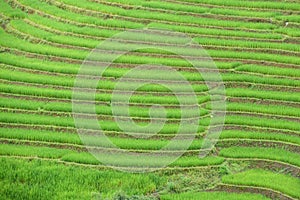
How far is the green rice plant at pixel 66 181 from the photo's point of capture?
18.3m

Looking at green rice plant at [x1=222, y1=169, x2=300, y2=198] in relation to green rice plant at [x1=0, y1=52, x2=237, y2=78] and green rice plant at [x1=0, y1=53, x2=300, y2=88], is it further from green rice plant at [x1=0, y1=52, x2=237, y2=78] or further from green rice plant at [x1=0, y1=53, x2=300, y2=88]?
green rice plant at [x1=0, y1=52, x2=237, y2=78]

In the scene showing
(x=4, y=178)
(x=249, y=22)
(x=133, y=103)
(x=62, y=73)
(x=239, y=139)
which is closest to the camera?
(x=4, y=178)

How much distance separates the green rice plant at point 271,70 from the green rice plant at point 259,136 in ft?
11.2

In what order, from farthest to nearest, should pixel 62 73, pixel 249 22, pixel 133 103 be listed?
pixel 249 22 → pixel 62 73 → pixel 133 103

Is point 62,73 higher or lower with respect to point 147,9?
lower

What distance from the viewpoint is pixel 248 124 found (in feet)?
70.6

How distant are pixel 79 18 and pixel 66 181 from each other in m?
9.93

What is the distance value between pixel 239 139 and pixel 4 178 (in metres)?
7.15

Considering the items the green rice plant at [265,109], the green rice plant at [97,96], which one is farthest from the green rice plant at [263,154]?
the green rice plant at [97,96]

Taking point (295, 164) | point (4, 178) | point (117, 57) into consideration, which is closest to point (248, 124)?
point (295, 164)

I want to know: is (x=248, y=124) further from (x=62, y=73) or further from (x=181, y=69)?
(x=62, y=73)

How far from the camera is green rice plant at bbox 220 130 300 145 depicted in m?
20.8

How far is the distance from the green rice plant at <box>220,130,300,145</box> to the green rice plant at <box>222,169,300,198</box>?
1.62 m

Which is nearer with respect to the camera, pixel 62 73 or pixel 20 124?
pixel 20 124
